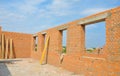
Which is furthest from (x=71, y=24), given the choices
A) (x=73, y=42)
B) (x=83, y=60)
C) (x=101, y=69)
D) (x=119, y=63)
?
(x=119, y=63)

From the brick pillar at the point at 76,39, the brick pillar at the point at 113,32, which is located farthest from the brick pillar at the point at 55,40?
the brick pillar at the point at 113,32

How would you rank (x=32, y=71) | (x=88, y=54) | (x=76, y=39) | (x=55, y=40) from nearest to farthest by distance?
(x=88, y=54), (x=76, y=39), (x=32, y=71), (x=55, y=40)

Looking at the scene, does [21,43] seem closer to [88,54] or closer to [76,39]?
[76,39]

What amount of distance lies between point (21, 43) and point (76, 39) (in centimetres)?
1069

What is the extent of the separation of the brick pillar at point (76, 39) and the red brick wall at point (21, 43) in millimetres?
9656

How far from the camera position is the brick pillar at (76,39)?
8.62m

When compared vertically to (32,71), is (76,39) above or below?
above

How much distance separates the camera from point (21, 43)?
1822 cm

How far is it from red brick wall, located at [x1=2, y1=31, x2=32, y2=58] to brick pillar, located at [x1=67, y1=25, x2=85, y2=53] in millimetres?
9656

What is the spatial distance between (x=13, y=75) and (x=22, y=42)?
10.8 meters

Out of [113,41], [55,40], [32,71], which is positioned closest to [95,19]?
[113,41]

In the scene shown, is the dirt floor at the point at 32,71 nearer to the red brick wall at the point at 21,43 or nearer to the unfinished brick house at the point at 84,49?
the unfinished brick house at the point at 84,49

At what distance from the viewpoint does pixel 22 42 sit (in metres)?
18.3

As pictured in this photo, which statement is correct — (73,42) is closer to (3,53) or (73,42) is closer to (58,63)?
(58,63)
